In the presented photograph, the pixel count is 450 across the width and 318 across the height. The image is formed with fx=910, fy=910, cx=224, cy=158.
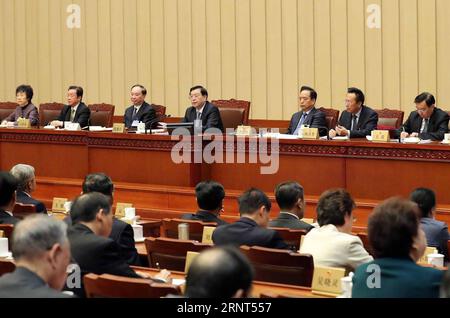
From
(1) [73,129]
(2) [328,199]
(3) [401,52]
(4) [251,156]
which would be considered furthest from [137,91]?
(2) [328,199]

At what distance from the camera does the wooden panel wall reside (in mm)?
10180

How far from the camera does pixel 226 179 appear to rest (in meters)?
8.52

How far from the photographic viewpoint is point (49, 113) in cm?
1120

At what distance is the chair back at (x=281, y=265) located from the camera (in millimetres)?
4277

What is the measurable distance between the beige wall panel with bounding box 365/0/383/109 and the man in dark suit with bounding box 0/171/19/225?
5.76 m

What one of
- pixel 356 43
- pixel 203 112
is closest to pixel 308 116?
pixel 203 112

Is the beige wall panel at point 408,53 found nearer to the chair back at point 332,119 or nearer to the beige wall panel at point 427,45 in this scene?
the beige wall panel at point 427,45

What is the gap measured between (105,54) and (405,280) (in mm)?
10045

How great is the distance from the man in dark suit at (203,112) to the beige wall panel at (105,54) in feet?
10.2

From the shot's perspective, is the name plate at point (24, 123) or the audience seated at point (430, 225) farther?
the name plate at point (24, 123)

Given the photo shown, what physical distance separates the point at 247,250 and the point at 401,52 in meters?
6.31

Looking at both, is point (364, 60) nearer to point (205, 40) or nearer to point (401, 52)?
point (401, 52)

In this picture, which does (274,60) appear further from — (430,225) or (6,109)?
(430,225)

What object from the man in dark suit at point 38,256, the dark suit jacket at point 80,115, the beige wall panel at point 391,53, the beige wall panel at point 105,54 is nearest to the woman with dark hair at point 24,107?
the dark suit jacket at point 80,115
